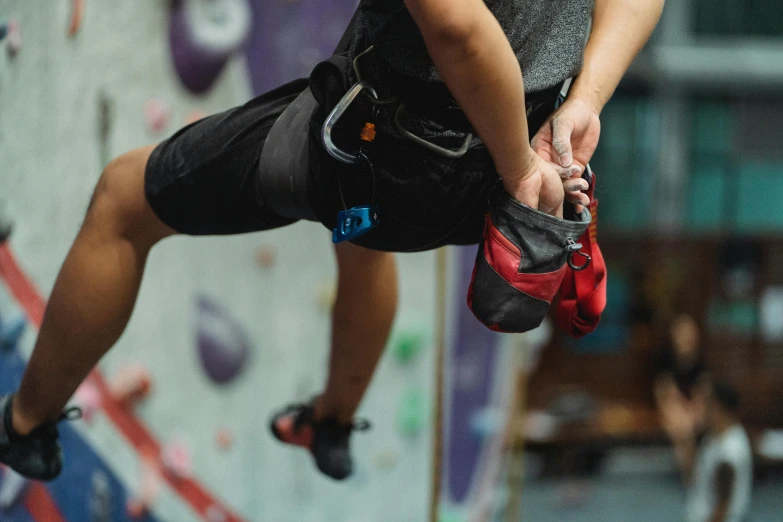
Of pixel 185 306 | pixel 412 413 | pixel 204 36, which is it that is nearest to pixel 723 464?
pixel 412 413

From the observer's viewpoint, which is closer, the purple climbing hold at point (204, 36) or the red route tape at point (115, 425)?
the red route tape at point (115, 425)

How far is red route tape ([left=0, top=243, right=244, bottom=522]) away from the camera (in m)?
2.31

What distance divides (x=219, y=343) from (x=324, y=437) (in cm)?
122

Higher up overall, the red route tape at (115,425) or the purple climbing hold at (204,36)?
the purple climbing hold at (204,36)

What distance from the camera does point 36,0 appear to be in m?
2.13

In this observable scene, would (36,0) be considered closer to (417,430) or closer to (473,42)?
(473,42)

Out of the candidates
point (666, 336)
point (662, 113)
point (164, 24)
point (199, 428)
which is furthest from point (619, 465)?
point (164, 24)

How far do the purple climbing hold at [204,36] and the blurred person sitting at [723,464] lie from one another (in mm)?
4205

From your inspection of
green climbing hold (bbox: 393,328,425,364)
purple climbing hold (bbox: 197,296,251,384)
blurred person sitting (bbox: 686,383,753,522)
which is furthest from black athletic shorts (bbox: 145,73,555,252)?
blurred person sitting (bbox: 686,383,753,522)

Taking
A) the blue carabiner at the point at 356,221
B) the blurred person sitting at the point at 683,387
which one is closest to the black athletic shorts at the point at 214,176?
the blue carabiner at the point at 356,221

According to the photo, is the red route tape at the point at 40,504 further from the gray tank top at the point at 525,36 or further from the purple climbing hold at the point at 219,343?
the gray tank top at the point at 525,36

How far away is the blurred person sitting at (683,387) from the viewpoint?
22.8 feet

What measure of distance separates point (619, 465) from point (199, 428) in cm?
575

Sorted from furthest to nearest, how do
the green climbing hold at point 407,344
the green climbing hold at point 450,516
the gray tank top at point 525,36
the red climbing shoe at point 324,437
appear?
the green climbing hold at point 450,516 → the green climbing hold at point 407,344 → the red climbing shoe at point 324,437 → the gray tank top at point 525,36
